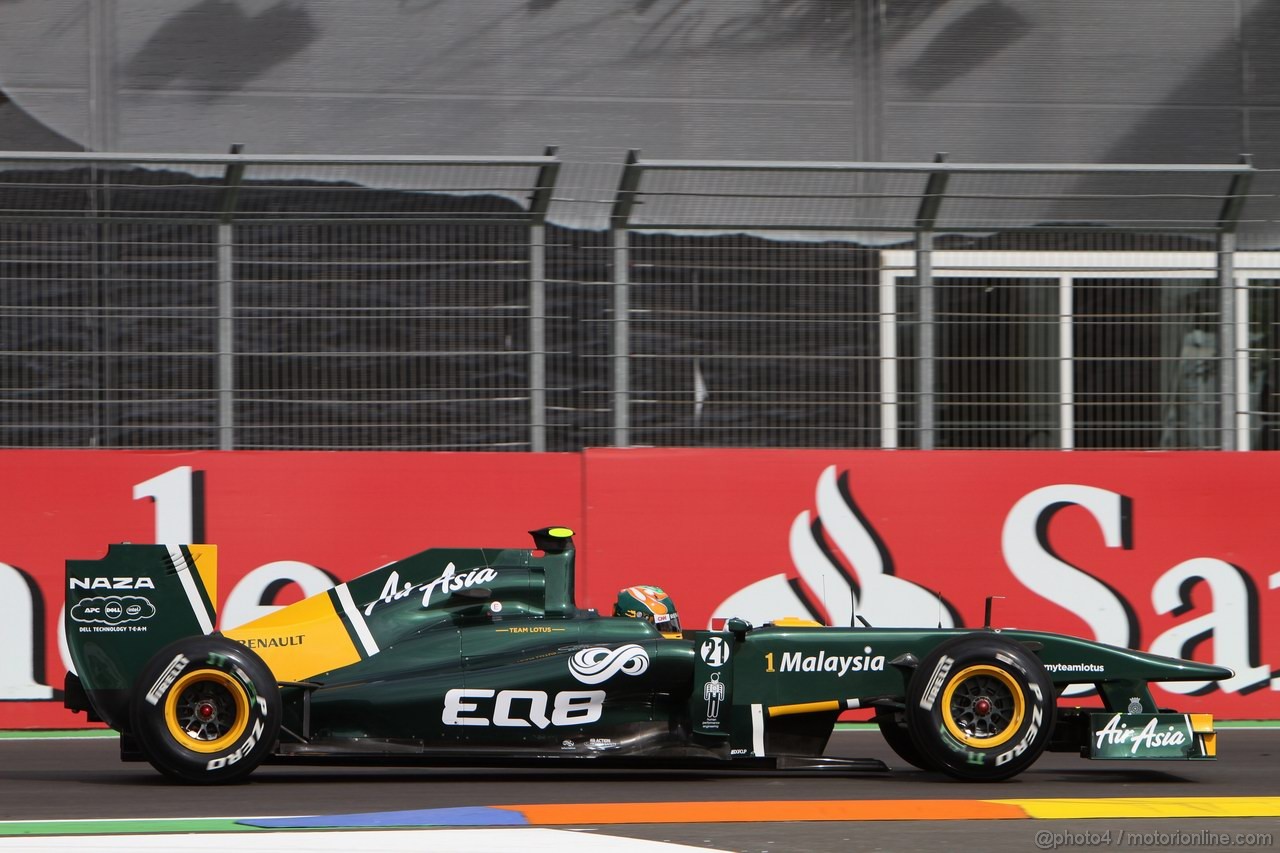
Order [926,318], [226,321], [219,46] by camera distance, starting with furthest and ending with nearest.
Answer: [219,46] → [926,318] → [226,321]

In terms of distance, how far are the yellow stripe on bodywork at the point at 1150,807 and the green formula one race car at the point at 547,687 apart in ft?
1.29

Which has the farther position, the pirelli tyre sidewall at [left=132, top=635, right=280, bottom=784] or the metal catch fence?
the metal catch fence

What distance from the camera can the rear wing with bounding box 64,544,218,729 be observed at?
7184 millimetres

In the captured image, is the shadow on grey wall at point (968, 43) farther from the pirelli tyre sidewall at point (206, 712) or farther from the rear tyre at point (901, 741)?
the pirelli tyre sidewall at point (206, 712)

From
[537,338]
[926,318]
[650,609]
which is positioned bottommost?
[650,609]

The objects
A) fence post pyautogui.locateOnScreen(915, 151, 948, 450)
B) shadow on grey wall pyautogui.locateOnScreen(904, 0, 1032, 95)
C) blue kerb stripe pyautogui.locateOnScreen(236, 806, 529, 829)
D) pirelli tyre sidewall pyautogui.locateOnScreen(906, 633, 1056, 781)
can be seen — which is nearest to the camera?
blue kerb stripe pyautogui.locateOnScreen(236, 806, 529, 829)

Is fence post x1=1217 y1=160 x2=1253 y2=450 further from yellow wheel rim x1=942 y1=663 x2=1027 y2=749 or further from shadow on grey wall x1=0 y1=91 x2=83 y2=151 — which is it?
shadow on grey wall x1=0 y1=91 x2=83 y2=151

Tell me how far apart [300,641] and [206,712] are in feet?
1.78

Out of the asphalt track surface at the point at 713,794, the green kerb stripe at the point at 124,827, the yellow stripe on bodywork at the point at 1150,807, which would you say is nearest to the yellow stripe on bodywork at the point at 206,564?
the asphalt track surface at the point at 713,794

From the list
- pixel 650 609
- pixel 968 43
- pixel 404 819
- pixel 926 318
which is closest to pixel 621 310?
pixel 926 318

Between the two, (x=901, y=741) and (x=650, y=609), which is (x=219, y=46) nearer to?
(x=650, y=609)

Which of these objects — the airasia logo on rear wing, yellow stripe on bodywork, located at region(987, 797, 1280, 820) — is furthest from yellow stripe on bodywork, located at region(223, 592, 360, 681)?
the airasia logo on rear wing

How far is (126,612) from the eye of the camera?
7.25m

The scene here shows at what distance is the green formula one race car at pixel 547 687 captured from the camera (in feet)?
22.9
